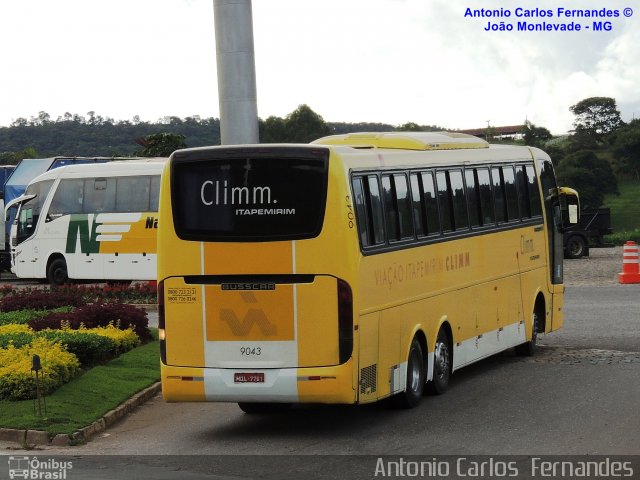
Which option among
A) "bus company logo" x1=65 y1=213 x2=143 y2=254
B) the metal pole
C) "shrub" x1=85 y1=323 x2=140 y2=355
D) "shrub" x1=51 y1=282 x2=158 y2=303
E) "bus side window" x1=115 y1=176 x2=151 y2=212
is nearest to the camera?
"shrub" x1=85 y1=323 x2=140 y2=355

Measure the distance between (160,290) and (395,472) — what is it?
3713 millimetres

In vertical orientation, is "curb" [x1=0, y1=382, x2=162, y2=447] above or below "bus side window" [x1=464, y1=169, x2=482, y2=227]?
below

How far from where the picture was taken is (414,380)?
50.9 feet

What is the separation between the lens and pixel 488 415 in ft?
48.1

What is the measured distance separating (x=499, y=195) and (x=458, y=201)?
1960mm

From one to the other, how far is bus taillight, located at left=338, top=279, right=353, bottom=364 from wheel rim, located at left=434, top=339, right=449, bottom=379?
3187 millimetres

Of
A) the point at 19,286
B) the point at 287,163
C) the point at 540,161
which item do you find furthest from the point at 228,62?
the point at 19,286

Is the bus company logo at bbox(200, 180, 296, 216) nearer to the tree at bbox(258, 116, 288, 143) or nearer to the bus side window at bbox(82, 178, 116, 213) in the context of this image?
the bus side window at bbox(82, 178, 116, 213)

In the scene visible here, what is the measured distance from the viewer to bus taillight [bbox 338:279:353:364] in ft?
44.0

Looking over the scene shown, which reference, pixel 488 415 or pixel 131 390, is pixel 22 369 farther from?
pixel 488 415

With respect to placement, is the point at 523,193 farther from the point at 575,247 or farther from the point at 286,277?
the point at 575,247

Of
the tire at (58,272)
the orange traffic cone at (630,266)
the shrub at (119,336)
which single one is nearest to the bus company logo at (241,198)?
the shrub at (119,336)

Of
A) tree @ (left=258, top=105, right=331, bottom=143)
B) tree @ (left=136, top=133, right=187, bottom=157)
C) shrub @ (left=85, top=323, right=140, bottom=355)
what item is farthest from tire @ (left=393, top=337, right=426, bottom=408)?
tree @ (left=258, top=105, right=331, bottom=143)

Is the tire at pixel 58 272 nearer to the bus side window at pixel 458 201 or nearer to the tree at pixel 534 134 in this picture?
the bus side window at pixel 458 201
